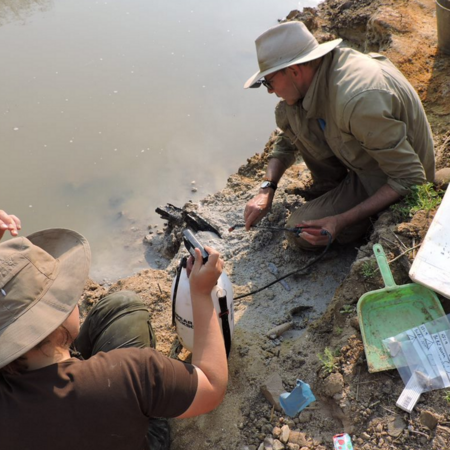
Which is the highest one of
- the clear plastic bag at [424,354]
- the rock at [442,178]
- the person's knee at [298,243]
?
the rock at [442,178]

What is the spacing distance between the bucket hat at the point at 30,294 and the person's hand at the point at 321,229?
1.94 meters

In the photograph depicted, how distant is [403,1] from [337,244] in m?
4.39

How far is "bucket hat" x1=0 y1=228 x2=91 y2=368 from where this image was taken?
75.0 inches

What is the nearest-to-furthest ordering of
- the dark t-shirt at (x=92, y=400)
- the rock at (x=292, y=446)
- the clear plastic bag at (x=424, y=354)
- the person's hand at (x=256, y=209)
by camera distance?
the dark t-shirt at (x=92, y=400) → the clear plastic bag at (x=424, y=354) → the rock at (x=292, y=446) → the person's hand at (x=256, y=209)

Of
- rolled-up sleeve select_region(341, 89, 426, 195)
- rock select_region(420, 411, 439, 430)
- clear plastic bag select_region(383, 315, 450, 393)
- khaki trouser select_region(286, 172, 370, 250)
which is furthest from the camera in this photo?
khaki trouser select_region(286, 172, 370, 250)

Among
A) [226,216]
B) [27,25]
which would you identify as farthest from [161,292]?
[27,25]

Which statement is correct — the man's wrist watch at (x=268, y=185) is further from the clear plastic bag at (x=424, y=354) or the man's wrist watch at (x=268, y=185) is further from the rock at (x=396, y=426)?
the rock at (x=396, y=426)

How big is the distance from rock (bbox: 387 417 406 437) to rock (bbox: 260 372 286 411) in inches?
25.0

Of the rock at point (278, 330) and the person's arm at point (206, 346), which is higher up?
the person's arm at point (206, 346)

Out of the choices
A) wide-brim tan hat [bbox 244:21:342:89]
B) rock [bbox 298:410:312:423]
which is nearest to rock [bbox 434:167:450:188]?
wide-brim tan hat [bbox 244:21:342:89]

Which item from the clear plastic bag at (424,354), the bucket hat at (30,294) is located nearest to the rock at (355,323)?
the clear plastic bag at (424,354)

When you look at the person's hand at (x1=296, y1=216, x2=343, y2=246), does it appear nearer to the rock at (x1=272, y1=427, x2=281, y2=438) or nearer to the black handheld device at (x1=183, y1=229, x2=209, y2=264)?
the black handheld device at (x1=183, y1=229, x2=209, y2=264)

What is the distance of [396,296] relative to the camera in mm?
2896

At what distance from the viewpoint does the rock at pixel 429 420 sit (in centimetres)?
240
